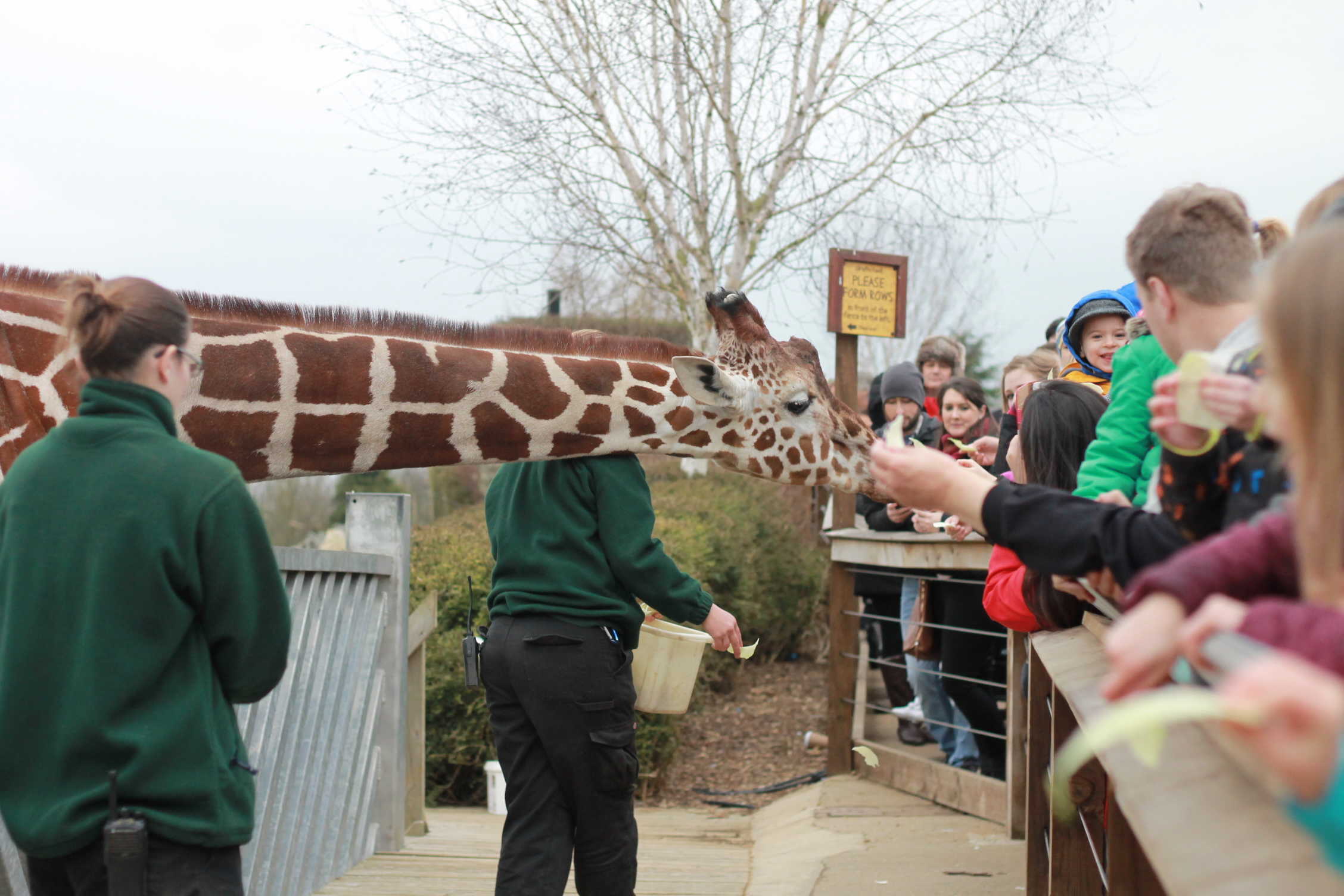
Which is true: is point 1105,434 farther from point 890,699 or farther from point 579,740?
point 890,699

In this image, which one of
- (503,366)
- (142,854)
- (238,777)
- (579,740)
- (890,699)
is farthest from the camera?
(890,699)

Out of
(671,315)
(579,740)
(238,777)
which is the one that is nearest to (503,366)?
(579,740)

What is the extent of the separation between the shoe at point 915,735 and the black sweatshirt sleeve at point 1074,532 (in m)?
5.81

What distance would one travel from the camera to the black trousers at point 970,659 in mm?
6488

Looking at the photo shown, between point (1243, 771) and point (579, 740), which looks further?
point (579, 740)

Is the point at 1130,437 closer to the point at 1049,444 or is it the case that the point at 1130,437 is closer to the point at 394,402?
the point at 1049,444

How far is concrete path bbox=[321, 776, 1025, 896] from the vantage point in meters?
5.06

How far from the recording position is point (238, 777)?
253 cm

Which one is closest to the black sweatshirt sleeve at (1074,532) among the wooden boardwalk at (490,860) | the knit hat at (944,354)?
the wooden boardwalk at (490,860)

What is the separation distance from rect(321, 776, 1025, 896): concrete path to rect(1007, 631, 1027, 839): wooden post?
15cm

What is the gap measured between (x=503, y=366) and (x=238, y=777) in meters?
2.09

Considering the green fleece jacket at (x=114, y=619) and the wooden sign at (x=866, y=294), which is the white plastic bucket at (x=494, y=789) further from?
the green fleece jacket at (x=114, y=619)

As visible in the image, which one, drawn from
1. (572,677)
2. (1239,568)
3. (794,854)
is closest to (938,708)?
(794,854)

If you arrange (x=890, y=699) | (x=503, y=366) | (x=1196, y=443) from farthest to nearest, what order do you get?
(x=890, y=699)
(x=503, y=366)
(x=1196, y=443)
